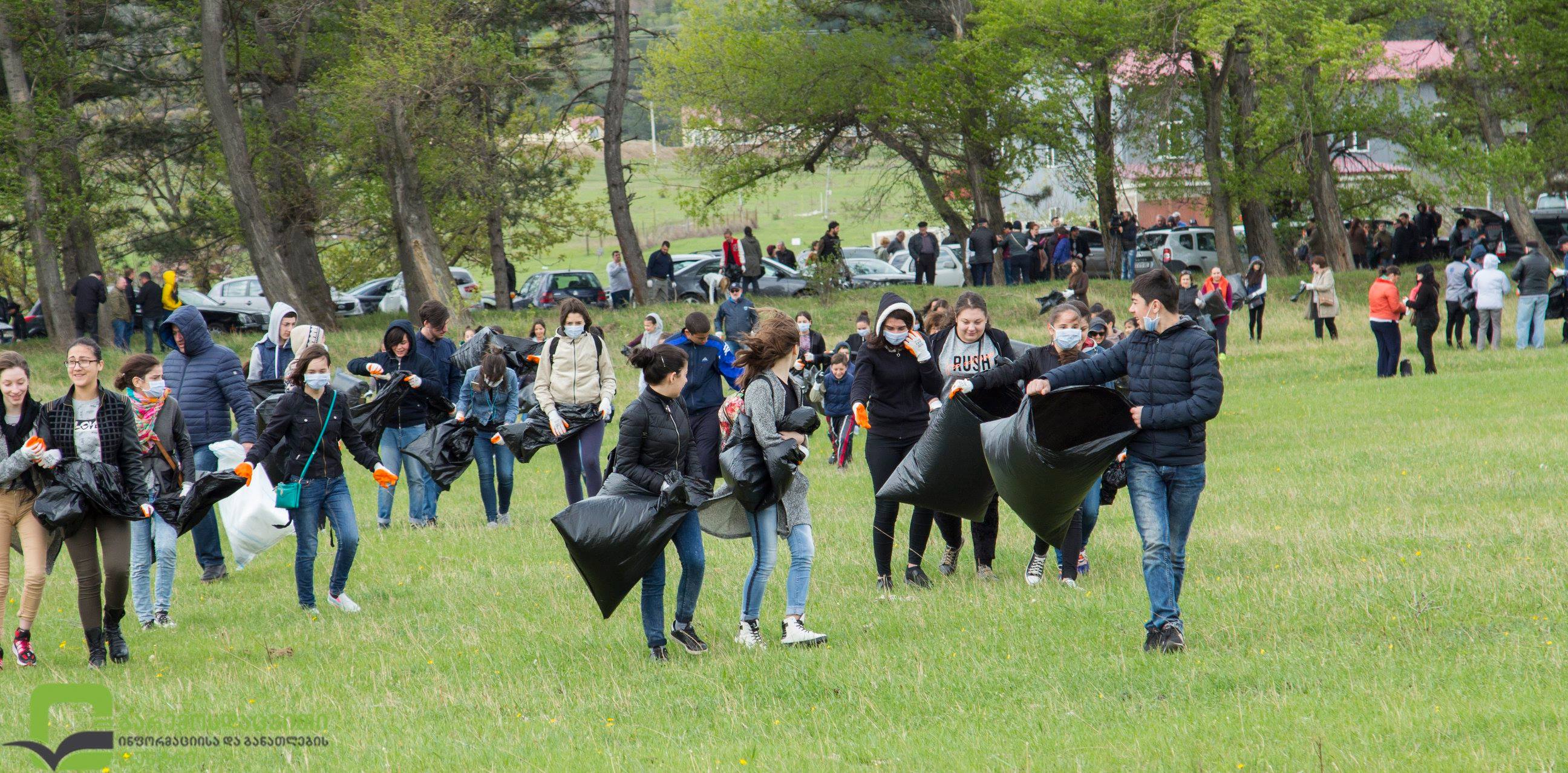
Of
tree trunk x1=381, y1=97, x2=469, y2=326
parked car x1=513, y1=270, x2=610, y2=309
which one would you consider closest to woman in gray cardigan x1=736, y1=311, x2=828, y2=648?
tree trunk x1=381, y1=97, x2=469, y2=326

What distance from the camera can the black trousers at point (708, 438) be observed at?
30.1 feet

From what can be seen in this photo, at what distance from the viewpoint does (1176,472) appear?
576 centimetres

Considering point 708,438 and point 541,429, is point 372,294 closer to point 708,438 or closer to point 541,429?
A: point 541,429

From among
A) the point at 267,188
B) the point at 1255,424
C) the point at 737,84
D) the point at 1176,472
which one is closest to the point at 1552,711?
the point at 1176,472

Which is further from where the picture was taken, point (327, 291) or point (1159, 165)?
point (1159, 165)

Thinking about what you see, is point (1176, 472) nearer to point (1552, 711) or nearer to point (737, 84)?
point (1552, 711)

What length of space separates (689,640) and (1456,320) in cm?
1899

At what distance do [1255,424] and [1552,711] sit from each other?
1136cm

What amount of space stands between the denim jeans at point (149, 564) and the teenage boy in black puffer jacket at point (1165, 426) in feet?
17.3

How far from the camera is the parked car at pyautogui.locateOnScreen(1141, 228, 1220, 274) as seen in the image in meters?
32.8

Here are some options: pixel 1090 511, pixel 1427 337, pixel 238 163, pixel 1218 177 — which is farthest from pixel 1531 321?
pixel 238 163

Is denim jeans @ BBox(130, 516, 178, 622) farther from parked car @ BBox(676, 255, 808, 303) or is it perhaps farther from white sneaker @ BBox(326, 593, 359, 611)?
parked car @ BBox(676, 255, 808, 303)

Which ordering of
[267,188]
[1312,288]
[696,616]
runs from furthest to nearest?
[267,188] → [1312,288] → [696,616]

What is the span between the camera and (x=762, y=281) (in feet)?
100
